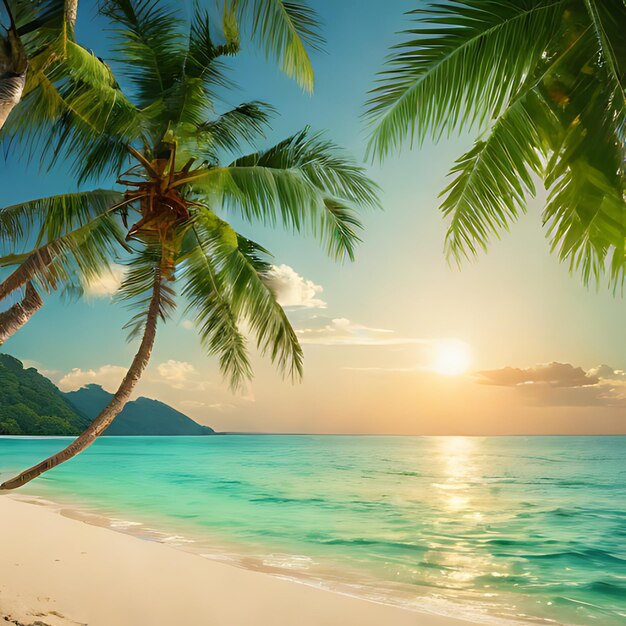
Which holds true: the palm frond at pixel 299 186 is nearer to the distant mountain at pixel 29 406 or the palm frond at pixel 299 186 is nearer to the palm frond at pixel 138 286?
the palm frond at pixel 138 286

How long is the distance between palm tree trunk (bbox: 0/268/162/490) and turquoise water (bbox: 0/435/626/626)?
2611mm

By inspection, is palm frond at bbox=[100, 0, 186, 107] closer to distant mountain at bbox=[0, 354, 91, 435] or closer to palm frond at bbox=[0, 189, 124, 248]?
Answer: palm frond at bbox=[0, 189, 124, 248]

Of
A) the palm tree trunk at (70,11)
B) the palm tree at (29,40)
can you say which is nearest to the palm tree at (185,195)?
the palm tree at (29,40)

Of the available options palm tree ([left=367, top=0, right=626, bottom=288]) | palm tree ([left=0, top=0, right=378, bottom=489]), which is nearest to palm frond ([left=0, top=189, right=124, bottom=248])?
palm tree ([left=0, top=0, right=378, bottom=489])

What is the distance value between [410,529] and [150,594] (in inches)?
303

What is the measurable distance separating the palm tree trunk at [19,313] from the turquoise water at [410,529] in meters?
3.81

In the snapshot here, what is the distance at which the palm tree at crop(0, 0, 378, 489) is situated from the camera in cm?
712

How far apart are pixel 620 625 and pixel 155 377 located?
4592cm

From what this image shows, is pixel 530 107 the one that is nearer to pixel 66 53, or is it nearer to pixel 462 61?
pixel 462 61

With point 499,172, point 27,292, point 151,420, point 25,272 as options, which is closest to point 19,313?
point 27,292

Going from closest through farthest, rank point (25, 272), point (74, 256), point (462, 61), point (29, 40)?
point (462, 61) < point (29, 40) < point (25, 272) < point (74, 256)

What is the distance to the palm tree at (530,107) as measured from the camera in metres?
3.29

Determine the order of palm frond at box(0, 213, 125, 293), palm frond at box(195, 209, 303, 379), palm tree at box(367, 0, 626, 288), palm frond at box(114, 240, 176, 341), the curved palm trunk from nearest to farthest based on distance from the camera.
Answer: palm tree at box(367, 0, 626, 288) → the curved palm trunk → palm frond at box(0, 213, 125, 293) → palm frond at box(195, 209, 303, 379) → palm frond at box(114, 240, 176, 341)

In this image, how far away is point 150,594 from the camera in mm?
4680
